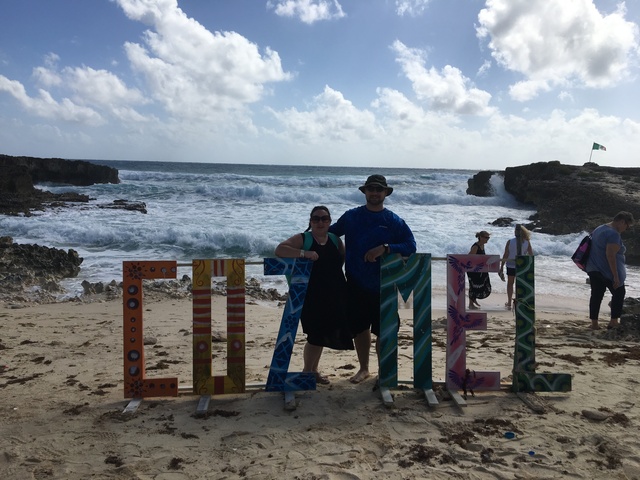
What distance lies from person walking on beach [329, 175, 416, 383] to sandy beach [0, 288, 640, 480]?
754mm

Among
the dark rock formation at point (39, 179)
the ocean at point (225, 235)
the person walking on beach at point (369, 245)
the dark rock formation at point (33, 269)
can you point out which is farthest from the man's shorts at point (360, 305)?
the dark rock formation at point (39, 179)

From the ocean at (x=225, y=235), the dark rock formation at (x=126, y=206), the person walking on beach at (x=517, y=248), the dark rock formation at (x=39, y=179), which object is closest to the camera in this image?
the person walking on beach at (x=517, y=248)

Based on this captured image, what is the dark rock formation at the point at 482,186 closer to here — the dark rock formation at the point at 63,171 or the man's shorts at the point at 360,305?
the dark rock formation at the point at 63,171

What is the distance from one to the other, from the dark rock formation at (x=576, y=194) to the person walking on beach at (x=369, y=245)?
513 inches

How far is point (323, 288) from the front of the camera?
4426 millimetres

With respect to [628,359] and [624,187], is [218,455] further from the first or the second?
[624,187]

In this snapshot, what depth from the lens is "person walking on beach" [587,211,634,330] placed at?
269 inches

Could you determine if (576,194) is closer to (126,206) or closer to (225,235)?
(225,235)

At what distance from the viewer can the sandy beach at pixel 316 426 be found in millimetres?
3283

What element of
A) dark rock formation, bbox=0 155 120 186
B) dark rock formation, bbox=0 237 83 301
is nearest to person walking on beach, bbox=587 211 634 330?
dark rock formation, bbox=0 237 83 301

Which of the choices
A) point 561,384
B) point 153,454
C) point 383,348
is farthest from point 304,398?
point 561,384

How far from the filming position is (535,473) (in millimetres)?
3221

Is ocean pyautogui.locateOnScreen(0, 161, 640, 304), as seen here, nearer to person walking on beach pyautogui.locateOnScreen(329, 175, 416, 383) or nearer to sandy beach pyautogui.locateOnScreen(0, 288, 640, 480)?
person walking on beach pyautogui.locateOnScreen(329, 175, 416, 383)

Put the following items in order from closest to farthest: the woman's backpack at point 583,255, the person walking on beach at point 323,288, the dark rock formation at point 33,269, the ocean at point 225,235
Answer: the person walking on beach at point 323,288 → the woman's backpack at point 583,255 → the dark rock formation at point 33,269 → the ocean at point 225,235
